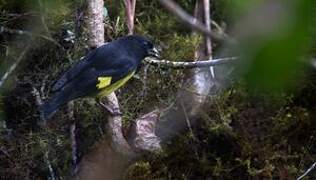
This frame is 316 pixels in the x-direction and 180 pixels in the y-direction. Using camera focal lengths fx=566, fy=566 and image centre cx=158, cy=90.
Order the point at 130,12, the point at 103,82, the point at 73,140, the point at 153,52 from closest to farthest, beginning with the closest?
the point at 103,82, the point at 73,140, the point at 153,52, the point at 130,12

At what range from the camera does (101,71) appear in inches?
86.8

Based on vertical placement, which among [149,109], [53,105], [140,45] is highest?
[140,45]

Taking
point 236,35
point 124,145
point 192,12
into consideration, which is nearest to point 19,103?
point 124,145

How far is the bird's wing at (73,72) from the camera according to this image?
2104mm

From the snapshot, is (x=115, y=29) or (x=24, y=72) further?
(x=115, y=29)

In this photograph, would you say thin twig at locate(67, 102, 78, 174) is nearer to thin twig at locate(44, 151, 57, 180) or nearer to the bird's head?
thin twig at locate(44, 151, 57, 180)

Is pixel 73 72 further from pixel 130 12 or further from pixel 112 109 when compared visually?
pixel 130 12

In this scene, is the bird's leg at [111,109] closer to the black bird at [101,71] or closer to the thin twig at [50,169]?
the black bird at [101,71]

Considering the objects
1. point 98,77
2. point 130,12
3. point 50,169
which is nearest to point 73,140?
point 50,169

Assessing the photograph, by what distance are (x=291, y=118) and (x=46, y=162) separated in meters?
0.99

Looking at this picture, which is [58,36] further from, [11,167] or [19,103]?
[11,167]

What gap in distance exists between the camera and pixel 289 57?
23 cm

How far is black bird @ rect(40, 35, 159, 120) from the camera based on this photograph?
204cm

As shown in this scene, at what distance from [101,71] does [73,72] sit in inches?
4.6
